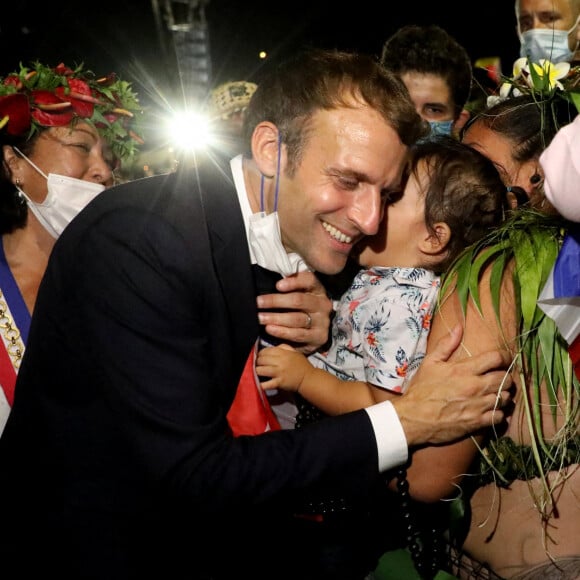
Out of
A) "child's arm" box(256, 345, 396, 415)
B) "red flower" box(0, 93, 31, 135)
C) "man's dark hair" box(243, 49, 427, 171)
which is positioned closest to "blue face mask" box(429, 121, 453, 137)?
"man's dark hair" box(243, 49, 427, 171)

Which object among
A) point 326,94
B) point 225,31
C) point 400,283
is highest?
point 225,31

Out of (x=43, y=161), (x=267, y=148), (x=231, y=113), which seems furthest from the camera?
(x=231, y=113)

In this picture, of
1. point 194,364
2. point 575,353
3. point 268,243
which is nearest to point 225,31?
point 268,243

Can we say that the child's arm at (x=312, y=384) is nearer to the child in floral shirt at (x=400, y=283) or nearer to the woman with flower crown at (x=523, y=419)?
the child in floral shirt at (x=400, y=283)

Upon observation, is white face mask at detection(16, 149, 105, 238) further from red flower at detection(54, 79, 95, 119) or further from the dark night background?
the dark night background

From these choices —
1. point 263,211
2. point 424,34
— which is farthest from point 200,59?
point 263,211

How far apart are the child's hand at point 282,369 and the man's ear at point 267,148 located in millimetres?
638

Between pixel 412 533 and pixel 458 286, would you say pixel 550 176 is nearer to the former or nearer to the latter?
pixel 458 286

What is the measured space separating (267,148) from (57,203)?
158cm

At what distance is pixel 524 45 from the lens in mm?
4059

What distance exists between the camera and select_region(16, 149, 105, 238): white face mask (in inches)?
127

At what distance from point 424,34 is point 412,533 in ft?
11.3

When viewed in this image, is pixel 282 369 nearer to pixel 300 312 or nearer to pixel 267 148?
pixel 300 312

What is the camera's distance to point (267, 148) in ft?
6.98
